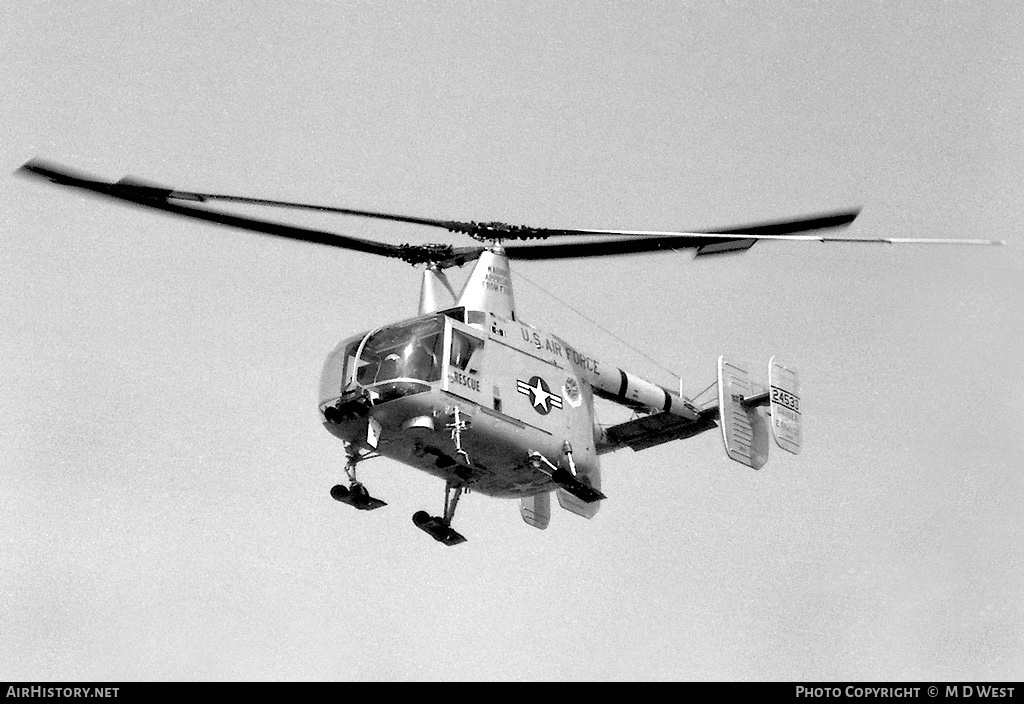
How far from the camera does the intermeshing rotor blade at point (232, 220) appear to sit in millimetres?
35094

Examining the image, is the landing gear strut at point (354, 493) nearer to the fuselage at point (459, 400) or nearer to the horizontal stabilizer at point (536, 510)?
the fuselage at point (459, 400)

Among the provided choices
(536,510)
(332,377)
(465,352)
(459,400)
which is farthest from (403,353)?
(536,510)

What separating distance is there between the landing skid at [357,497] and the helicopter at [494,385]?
0.03 m

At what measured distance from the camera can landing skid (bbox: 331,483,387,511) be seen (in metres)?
36.2

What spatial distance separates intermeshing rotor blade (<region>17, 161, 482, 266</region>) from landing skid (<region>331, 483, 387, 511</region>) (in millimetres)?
4904

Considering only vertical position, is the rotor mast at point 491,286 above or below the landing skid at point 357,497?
above

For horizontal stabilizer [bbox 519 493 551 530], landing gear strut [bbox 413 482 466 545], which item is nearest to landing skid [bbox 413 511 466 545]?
landing gear strut [bbox 413 482 466 545]

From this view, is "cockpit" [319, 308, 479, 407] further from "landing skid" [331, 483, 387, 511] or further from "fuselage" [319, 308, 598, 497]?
"landing skid" [331, 483, 387, 511]

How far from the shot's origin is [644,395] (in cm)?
4041

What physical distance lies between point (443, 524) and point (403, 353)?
361 centimetres

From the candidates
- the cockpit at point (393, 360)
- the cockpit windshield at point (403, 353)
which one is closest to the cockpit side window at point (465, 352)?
the cockpit at point (393, 360)
